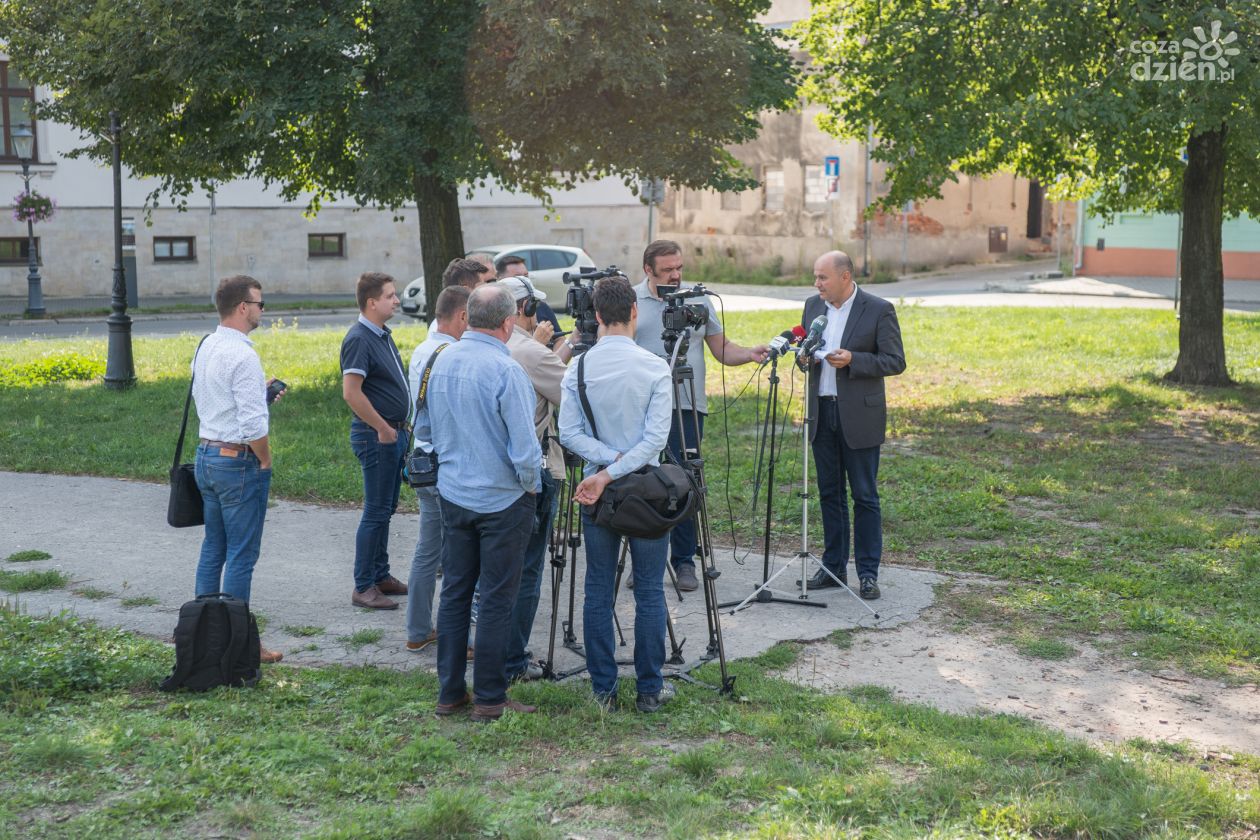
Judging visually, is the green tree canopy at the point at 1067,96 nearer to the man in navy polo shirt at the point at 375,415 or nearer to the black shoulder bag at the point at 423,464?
the man in navy polo shirt at the point at 375,415

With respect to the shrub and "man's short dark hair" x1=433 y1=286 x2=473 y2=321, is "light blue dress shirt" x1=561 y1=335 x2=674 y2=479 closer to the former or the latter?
"man's short dark hair" x1=433 y1=286 x2=473 y2=321

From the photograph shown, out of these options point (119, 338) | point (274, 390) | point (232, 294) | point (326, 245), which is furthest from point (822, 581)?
point (326, 245)

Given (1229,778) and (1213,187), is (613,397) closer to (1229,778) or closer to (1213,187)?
(1229,778)

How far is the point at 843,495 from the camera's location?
→ 790 cm

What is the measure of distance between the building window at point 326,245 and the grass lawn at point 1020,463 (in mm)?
15068

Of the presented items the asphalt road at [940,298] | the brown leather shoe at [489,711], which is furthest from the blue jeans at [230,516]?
the asphalt road at [940,298]

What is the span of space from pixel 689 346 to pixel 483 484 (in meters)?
2.14

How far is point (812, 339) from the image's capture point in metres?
7.22

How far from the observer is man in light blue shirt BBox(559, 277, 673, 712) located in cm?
554

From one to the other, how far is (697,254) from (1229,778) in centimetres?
3773

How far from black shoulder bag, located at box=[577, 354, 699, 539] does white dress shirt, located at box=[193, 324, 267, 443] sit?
158 cm

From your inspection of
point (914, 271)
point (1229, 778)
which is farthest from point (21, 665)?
point (914, 271)

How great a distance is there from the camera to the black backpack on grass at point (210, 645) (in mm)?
5797

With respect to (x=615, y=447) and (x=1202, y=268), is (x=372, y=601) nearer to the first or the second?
(x=615, y=447)
